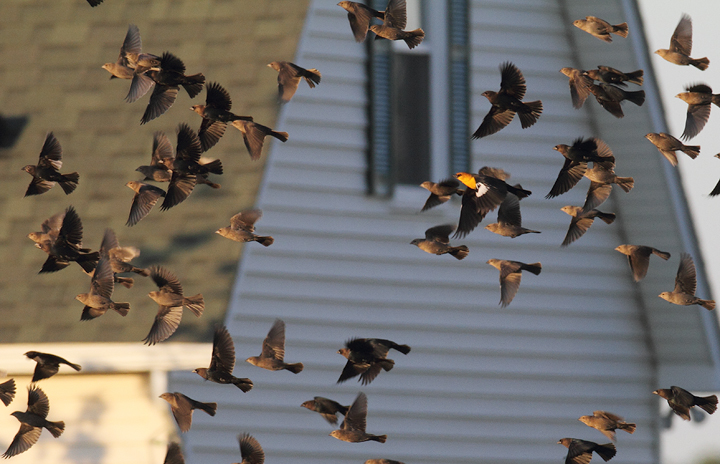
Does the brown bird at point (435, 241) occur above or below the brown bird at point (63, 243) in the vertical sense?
above

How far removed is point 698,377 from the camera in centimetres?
841

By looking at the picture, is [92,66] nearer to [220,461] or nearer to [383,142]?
[383,142]

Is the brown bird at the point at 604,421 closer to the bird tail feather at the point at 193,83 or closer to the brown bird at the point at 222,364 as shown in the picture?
the brown bird at the point at 222,364

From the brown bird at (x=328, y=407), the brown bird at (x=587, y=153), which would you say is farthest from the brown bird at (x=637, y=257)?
the brown bird at (x=328, y=407)

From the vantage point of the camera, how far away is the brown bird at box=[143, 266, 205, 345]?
6.24 metres

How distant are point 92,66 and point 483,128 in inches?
128

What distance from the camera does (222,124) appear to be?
6.73 m

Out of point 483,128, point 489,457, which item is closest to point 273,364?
point 483,128

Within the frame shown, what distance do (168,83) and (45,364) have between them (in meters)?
1.87

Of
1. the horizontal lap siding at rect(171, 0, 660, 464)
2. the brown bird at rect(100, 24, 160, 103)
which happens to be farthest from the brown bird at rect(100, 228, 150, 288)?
the horizontal lap siding at rect(171, 0, 660, 464)

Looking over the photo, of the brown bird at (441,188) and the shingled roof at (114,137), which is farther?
the shingled roof at (114,137)

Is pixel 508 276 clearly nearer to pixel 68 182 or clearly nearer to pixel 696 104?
pixel 696 104

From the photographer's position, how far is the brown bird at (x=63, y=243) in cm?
639

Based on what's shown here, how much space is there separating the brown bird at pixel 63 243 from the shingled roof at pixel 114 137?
0.21 metres
